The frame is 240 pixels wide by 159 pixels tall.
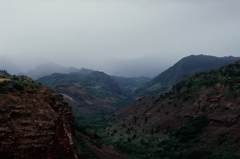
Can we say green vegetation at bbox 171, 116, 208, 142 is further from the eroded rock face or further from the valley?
the eroded rock face

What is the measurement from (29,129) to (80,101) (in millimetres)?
115084

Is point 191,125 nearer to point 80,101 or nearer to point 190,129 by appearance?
point 190,129

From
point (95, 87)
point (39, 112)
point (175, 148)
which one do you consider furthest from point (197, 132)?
point (95, 87)

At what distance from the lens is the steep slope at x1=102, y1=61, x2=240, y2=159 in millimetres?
42812

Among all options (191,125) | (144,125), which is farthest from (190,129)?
(144,125)

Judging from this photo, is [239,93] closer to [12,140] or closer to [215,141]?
[215,141]

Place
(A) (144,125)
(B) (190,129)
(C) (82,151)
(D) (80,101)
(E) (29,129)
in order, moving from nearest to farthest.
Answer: (E) (29,129) → (C) (82,151) → (B) (190,129) → (A) (144,125) → (D) (80,101)

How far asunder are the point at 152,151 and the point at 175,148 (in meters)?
4.37

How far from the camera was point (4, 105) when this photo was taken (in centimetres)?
2098

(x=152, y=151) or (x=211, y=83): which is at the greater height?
(x=211, y=83)

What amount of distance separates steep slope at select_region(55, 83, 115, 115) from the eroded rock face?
9290 cm

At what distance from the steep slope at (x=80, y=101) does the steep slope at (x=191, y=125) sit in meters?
51.6

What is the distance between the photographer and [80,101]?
441ft

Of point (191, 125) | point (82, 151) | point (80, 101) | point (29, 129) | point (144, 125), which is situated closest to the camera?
point (29, 129)
